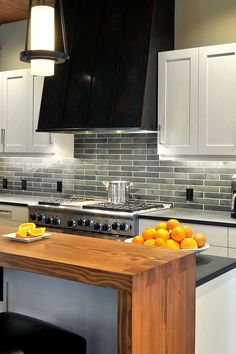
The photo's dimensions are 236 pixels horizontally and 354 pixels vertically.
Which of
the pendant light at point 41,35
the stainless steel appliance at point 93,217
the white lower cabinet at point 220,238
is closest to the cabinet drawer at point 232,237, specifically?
the white lower cabinet at point 220,238

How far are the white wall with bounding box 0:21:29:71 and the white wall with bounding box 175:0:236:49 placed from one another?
77.4 inches

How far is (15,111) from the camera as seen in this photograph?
5.16 m

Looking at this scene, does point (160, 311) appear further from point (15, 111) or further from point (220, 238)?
point (15, 111)

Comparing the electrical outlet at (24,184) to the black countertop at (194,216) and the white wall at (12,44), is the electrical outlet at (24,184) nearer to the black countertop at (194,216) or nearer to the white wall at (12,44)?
the white wall at (12,44)

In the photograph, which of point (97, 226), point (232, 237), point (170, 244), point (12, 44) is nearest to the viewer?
point (170, 244)

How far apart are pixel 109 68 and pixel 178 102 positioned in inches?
27.8

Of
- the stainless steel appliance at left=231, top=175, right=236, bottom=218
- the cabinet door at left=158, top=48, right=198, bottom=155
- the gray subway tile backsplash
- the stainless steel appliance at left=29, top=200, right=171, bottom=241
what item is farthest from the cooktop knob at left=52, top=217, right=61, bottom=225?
the stainless steel appliance at left=231, top=175, right=236, bottom=218

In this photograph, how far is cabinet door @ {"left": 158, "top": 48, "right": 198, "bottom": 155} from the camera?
156 inches

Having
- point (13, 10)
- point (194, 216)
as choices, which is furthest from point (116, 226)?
point (13, 10)

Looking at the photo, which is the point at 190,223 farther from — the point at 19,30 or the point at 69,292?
the point at 19,30

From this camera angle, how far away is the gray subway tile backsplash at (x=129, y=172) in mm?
4246

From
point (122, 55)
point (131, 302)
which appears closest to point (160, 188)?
point (122, 55)

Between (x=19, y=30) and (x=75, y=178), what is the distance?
1.86 m

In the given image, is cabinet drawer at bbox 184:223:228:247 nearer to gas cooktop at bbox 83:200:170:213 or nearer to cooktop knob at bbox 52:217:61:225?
gas cooktop at bbox 83:200:170:213
